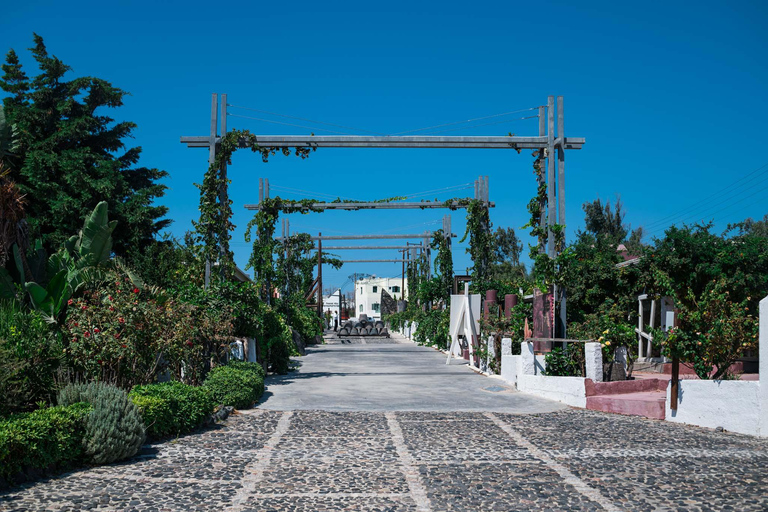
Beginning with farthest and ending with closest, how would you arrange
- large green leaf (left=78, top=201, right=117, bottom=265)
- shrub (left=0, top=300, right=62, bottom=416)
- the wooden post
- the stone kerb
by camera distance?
large green leaf (left=78, top=201, right=117, bottom=265) < the stone kerb < the wooden post < shrub (left=0, top=300, right=62, bottom=416)

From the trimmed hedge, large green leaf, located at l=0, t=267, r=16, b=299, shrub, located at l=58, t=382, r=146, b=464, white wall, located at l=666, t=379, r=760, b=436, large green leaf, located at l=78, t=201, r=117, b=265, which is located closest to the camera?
shrub, located at l=58, t=382, r=146, b=464

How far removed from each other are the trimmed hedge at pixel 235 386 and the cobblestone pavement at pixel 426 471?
991mm

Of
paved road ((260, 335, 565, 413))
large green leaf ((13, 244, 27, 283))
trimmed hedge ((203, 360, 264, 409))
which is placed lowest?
paved road ((260, 335, 565, 413))

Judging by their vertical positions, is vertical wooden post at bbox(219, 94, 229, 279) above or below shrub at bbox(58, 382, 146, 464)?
above

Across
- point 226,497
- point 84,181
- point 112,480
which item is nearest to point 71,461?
point 112,480

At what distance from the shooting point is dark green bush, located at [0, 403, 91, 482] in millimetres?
5824

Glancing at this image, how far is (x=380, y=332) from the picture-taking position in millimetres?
39625

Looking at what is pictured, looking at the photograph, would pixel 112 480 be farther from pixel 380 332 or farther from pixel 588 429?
pixel 380 332

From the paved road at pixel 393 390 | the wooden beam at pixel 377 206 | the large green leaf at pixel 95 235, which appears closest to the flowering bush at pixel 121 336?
the paved road at pixel 393 390

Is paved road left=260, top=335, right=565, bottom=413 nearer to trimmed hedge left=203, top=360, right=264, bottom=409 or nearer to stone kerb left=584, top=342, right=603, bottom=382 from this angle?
trimmed hedge left=203, top=360, right=264, bottom=409

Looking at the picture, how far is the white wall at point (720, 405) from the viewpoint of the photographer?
8.30m

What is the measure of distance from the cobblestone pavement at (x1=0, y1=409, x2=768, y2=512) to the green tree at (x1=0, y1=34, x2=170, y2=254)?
56.1ft

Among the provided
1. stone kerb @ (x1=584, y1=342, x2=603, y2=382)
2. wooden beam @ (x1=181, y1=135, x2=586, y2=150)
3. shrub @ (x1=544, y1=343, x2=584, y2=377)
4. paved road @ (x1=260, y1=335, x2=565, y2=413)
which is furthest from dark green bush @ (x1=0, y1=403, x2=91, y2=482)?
wooden beam @ (x1=181, y1=135, x2=586, y2=150)

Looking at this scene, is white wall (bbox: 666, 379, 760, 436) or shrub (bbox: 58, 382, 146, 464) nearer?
shrub (bbox: 58, 382, 146, 464)
